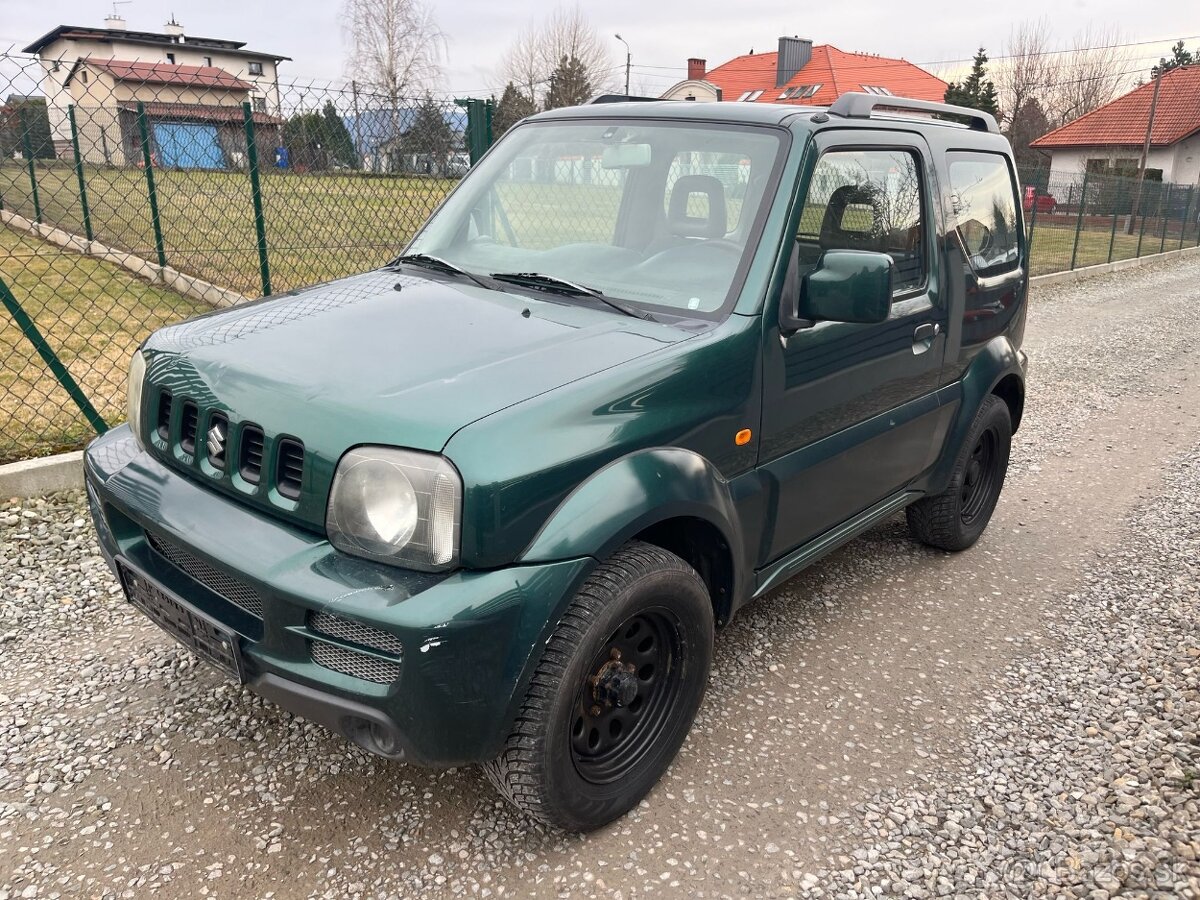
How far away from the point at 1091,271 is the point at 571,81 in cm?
3476

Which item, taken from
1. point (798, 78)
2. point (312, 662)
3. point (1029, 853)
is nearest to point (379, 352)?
→ point (312, 662)

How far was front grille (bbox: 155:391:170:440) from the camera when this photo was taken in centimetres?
252

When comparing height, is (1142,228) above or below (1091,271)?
above

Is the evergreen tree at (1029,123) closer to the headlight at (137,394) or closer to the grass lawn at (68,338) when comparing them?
the grass lawn at (68,338)

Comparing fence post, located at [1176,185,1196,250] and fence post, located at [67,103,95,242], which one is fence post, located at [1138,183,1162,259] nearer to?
fence post, located at [1176,185,1196,250]

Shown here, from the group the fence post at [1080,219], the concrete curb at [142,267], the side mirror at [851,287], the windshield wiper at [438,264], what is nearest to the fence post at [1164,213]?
the fence post at [1080,219]

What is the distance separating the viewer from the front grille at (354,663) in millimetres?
1974

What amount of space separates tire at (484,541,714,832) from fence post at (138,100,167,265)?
23.8ft

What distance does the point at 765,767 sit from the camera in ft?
9.25

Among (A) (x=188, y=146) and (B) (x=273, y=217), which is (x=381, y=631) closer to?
(B) (x=273, y=217)

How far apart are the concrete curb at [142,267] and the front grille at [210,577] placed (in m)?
4.57

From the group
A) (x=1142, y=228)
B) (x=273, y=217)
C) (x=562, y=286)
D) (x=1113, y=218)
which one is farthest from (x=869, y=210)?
(x=1142, y=228)

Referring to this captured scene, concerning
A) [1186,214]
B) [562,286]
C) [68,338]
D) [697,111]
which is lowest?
[68,338]

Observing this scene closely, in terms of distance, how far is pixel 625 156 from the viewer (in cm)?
321
